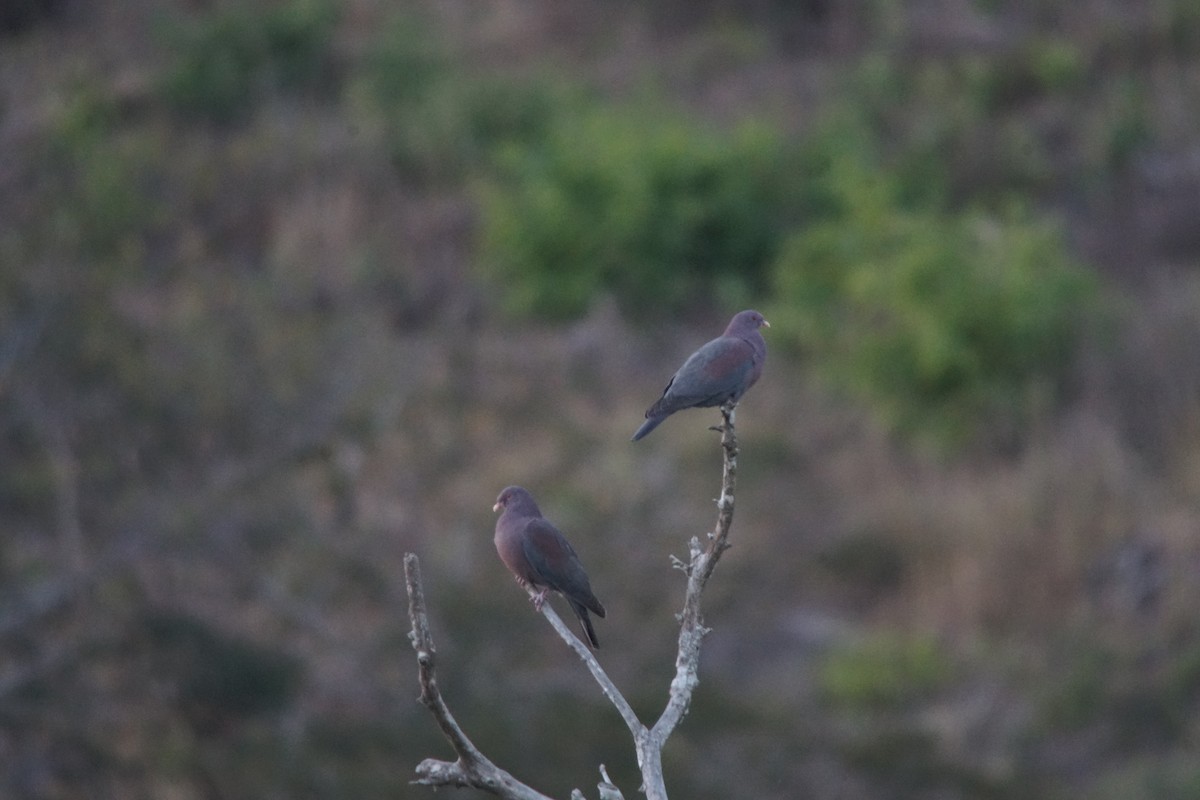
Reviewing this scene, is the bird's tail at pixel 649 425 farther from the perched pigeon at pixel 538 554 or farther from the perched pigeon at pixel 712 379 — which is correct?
the perched pigeon at pixel 538 554

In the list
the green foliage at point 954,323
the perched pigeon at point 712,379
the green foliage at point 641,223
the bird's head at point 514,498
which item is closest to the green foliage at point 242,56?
the green foliage at point 641,223

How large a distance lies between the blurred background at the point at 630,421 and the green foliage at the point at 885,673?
0.03m

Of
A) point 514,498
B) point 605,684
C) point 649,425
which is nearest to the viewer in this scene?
point 605,684

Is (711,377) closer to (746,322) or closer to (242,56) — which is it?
(746,322)

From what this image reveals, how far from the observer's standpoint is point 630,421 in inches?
581

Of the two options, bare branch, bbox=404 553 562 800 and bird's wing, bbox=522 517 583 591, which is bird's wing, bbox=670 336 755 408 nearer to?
bird's wing, bbox=522 517 583 591

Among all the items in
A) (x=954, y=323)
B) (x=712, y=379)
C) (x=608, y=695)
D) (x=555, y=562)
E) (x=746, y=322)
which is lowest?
(x=608, y=695)

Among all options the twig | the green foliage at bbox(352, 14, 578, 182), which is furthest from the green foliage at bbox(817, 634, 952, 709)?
the green foliage at bbox(352, 14, 578, 182)

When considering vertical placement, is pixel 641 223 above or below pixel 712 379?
above

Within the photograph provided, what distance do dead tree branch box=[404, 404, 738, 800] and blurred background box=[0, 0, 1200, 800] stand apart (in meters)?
6.35

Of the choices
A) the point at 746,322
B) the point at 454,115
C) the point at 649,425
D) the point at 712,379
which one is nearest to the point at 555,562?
the point at 649,425

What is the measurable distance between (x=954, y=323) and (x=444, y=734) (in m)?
10.5

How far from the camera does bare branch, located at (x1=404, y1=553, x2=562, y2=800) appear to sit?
291cm

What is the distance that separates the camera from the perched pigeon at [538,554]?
391 cm
